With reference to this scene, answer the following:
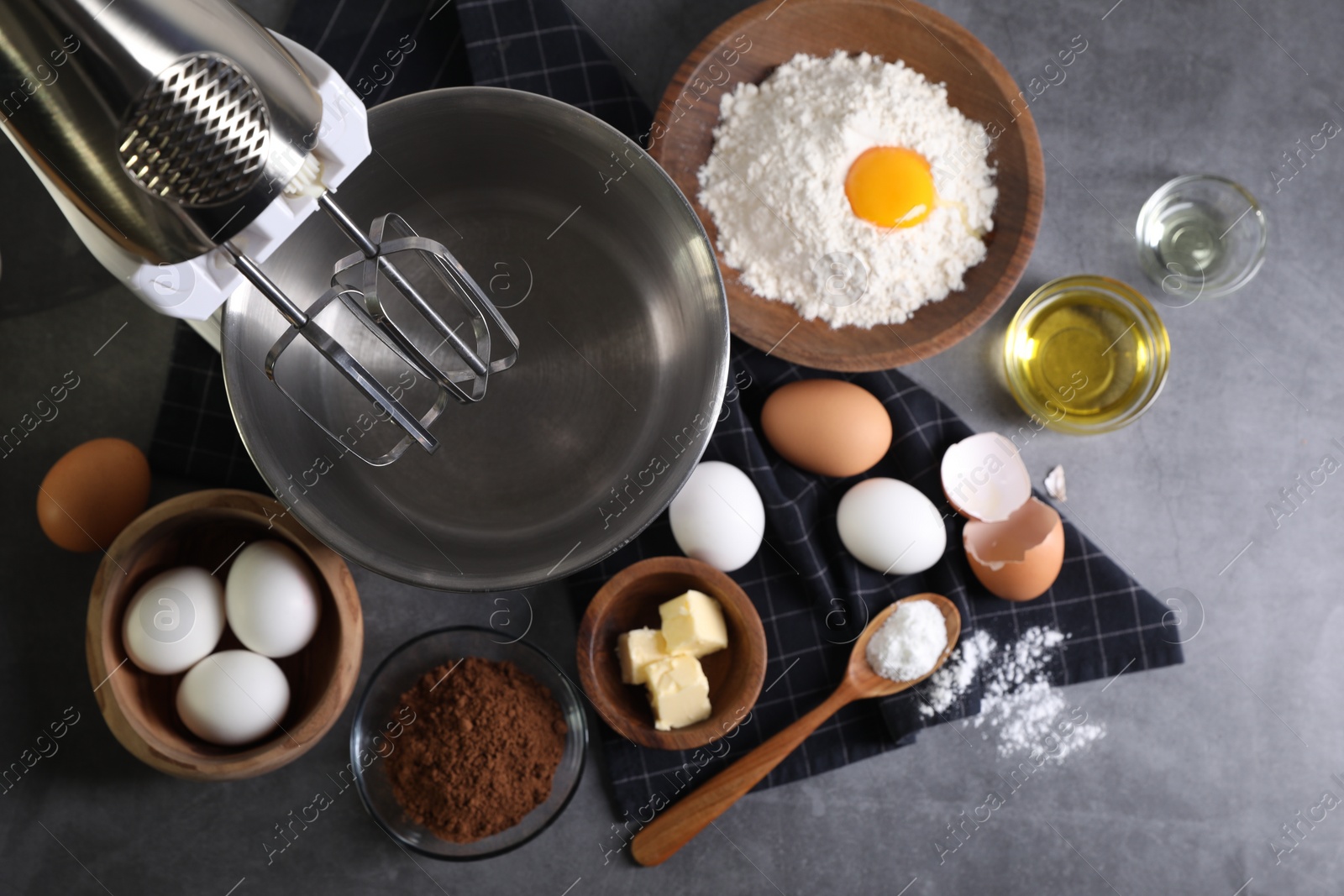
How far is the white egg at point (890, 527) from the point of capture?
3.67ft

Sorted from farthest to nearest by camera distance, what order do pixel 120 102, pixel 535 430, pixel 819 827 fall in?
pixel 819 827
pixel 535 430
pixel 120 102

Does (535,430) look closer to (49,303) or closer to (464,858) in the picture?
(464,858)

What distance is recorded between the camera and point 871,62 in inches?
45.1

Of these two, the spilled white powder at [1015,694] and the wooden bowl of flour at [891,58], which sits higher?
the wooden bowl of flour at [891,58]

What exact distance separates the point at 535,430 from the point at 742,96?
1.63 feet

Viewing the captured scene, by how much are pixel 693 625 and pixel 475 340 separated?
396 mm

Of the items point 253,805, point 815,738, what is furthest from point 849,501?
point 253,805

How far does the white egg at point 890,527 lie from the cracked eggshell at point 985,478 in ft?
0.14

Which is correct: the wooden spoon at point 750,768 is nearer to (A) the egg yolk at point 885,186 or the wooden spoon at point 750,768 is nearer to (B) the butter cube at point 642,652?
(B) the butter cube at point 642,652

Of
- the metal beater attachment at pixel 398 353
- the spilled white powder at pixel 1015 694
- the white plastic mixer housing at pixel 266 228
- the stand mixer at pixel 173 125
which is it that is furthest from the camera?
the spilled white powder at pixel 1015 694

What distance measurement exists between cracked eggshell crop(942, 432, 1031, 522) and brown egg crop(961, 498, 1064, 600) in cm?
1

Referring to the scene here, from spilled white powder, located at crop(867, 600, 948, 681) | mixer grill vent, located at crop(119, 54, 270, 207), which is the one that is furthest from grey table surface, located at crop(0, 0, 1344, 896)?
mixer grill vent, located at crop(119, 54, 270, 207)

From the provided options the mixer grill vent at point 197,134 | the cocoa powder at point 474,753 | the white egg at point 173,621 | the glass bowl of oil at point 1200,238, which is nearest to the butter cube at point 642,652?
the cocoa powder at point 474,753

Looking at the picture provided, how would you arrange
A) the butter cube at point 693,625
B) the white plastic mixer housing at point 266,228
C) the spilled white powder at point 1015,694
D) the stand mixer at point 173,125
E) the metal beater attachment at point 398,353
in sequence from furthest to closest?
1. the spilled white powder at point 1015,694
2. the butter cube at point 693,625
3. the metal beater attachment at point 398,353
4. the white plastic mixer housing at point 266,228
5. the stand mixer at point 173,125
